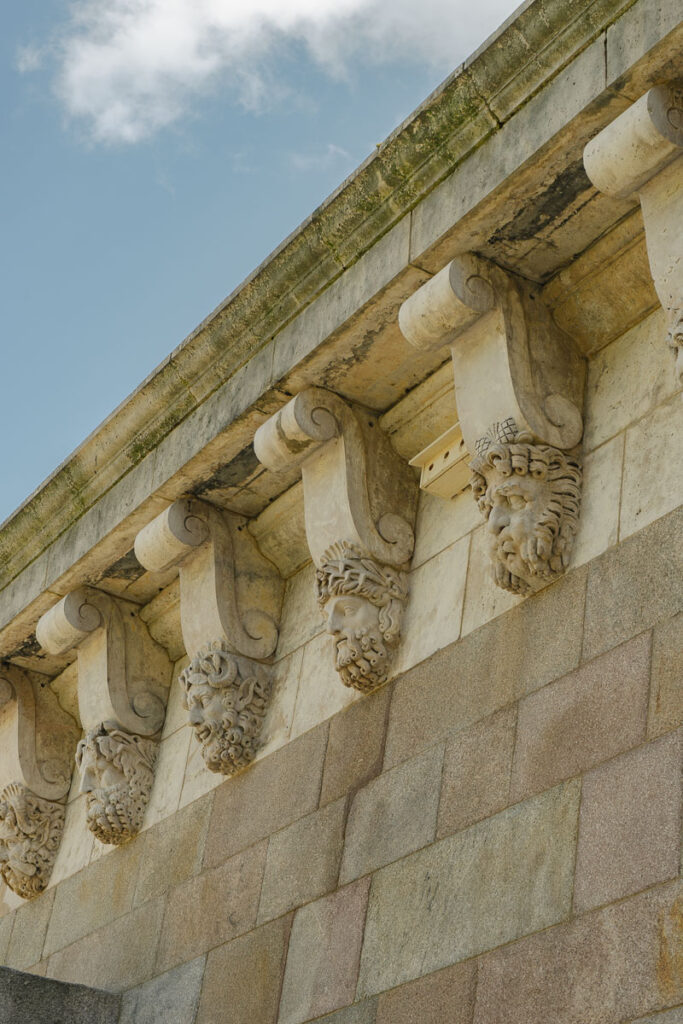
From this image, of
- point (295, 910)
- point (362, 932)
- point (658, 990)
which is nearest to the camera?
point (658, 990)

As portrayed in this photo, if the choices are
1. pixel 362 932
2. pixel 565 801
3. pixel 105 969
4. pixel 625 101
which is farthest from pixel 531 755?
pixel 105 969

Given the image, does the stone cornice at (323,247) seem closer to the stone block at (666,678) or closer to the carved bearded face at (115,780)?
the carved bearded face at (115,780)

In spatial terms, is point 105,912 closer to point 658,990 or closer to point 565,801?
point 565,801

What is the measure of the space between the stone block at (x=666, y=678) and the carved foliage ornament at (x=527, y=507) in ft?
2.15

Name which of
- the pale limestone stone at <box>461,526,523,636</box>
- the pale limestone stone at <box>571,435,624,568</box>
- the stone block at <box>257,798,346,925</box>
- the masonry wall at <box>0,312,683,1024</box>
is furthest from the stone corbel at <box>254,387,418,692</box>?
the pale limestone stone at <box>571,435,624,568</box>

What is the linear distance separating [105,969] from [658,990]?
3.69 metres

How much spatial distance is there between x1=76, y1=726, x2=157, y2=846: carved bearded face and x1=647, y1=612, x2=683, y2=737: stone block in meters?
3.50

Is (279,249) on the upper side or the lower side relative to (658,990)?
upper

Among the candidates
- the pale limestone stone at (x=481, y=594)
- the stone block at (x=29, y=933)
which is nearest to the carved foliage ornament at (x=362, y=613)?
the pale limestone stone at (x=481, y=594)

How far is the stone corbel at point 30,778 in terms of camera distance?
9.12 meters

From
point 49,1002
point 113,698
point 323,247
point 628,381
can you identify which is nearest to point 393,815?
point 628,381

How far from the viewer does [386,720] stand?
22.6 feet

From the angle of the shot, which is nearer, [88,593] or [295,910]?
[295,910]

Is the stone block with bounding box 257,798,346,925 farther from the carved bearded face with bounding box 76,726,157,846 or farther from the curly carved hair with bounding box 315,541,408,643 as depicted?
the carved bearded face with bounding box 76,726,157,846
